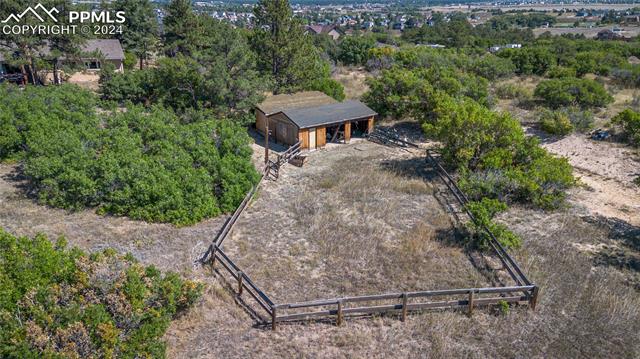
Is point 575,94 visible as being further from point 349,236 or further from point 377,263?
point 377,263

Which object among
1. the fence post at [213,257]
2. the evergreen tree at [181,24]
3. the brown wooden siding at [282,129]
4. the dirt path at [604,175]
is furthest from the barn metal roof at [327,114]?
the evergreen tree at [181,24]

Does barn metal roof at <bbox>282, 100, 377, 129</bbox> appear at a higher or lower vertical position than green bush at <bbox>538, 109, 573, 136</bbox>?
higher

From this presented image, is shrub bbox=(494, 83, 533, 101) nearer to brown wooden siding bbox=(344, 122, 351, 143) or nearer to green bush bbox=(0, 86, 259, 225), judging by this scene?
brown wooden siding bbox=(344, 122, 351, 143)

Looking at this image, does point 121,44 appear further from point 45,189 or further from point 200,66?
point 45,189

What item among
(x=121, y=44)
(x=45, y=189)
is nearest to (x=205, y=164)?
(x=45, y=189)

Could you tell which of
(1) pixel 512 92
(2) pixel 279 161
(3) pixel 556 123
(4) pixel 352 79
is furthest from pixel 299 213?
(4) pixel 352 79

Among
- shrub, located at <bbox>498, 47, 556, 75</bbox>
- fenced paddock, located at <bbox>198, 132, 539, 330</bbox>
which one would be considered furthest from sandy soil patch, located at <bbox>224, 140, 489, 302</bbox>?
shrub, located at <bbox>498, 47, 556, 75</bbox>

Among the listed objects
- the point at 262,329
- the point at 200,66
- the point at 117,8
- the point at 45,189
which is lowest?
the point at 262,329
